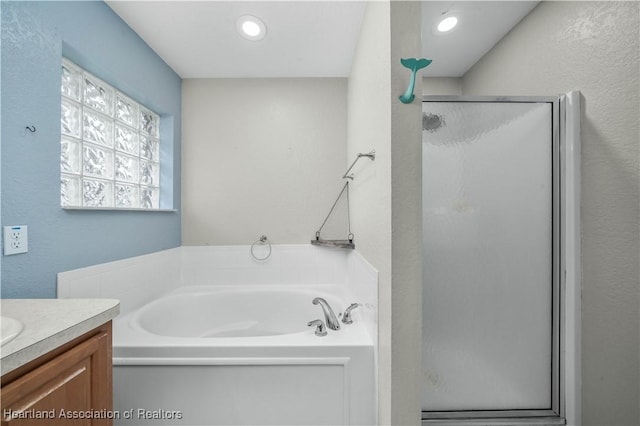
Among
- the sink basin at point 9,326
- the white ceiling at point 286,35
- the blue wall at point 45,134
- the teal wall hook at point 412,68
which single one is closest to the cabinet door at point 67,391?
the sink basin at point 9,326

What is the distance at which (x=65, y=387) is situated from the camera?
653 mm

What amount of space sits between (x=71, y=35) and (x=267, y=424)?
2.11 m

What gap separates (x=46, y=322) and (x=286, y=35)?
1897 mm

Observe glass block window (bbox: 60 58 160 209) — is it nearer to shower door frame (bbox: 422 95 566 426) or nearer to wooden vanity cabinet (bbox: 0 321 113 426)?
wooden vanity cabinet (bbox: 0 321 113 426)

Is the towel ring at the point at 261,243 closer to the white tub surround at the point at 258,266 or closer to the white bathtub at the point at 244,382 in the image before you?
the white tub surround at the point at 258,266

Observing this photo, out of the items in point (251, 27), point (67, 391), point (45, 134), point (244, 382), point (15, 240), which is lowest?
point (244, 382)

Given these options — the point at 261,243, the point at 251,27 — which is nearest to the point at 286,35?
the point at 251,27

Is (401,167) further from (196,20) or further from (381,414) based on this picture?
(196,20)

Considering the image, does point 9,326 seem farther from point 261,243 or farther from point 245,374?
point 261,243

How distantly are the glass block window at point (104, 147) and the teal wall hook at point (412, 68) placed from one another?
1659 mm

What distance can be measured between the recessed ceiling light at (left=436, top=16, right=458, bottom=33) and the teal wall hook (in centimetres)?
107

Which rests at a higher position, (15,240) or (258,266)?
(15,240)

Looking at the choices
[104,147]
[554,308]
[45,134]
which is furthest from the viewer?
[104,147]

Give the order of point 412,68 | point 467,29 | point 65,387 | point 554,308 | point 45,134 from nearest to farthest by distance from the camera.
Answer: point 65,387, point 412,68, point 45,134, point 554,308, point 467,29
